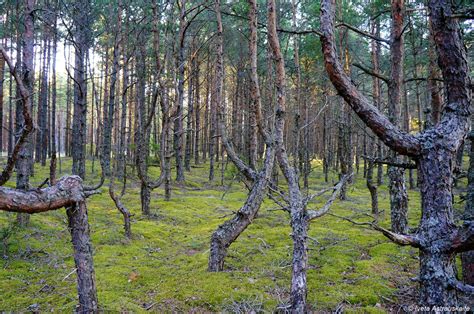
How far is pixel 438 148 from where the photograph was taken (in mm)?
2938

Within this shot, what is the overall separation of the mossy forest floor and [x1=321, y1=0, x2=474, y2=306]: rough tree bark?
73.1 inches

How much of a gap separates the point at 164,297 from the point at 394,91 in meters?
5.84

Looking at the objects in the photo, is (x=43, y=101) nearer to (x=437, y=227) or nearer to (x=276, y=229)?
(x=276, y=229)

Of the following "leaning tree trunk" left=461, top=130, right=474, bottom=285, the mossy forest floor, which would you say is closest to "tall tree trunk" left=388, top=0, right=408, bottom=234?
the mossy forest floor

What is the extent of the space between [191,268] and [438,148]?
505cm

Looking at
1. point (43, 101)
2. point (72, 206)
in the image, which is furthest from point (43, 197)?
point (43, 101)

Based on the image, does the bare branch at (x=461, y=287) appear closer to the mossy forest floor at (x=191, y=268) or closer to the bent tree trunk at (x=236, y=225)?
the mossy forest floor at (x=191, y=268)

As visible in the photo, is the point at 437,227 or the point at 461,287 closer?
the point at 461,287

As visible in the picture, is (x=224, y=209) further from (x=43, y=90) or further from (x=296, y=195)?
(x=43, y=90)

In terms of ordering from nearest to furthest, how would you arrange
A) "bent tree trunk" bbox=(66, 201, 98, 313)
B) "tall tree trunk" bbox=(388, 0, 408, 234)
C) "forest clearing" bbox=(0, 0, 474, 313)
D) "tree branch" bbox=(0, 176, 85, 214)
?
"forest clearing" bbox=(0, 0, 474, 313) < "tree branch" bbox=(0, 176, 85, 214) < "bent tree trunk" bbox=(66, 201, 98, 313) < "tall tree trunk" bbox=(388, 0, 408, 234)

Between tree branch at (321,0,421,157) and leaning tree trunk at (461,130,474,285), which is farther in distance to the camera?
leaning tree trunk at (461,130,474,285)

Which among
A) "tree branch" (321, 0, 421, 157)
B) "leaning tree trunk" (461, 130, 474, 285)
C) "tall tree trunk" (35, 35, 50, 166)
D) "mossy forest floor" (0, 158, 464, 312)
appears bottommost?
"mossy forest floor" (0, 158, 464, 312)

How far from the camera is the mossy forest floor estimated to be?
5.13 m

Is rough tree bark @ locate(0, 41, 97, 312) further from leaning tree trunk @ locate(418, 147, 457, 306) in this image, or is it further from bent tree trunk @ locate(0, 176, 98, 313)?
leaning tree trunk @ locate(418, 147, 457, 306)
